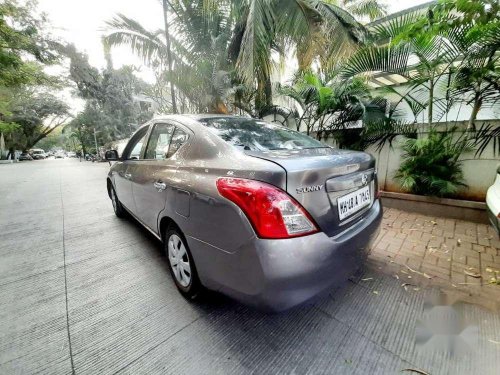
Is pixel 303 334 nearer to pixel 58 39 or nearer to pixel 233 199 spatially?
pixel 233 199

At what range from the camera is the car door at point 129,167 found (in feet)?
9.53

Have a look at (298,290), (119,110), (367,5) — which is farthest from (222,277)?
(119,110)

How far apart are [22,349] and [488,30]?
5.44 meters

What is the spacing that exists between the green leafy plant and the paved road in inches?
86.1

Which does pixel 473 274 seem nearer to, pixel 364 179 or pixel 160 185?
pixel 364 179

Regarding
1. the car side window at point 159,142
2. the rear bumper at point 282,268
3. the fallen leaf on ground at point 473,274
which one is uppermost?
the car side window at point 159,142

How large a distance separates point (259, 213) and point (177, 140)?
1220 millimetres

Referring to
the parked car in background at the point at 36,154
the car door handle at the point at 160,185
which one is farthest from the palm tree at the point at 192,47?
the parked car in background at the point at 36,154

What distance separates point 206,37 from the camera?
6797 millimetres

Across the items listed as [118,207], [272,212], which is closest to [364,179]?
[272,212]

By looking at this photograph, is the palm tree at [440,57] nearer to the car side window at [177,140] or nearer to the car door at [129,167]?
the car side window at [177,140]

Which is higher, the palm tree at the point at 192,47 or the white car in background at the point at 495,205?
the palm tree at the point at 192,47

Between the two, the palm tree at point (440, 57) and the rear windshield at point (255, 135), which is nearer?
the rear windshield at point (255, 135)

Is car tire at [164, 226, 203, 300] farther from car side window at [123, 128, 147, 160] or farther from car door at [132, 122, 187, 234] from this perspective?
car side window at [123, 128, 147, 160]
